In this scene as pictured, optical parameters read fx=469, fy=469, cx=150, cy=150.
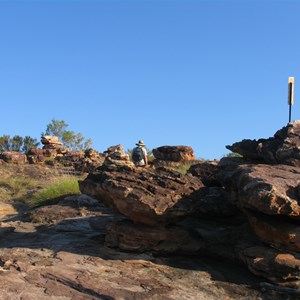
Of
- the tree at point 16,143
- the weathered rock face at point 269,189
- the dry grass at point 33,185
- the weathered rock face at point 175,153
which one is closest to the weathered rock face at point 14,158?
the dry grass at point 33,185

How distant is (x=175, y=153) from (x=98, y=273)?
597 inches

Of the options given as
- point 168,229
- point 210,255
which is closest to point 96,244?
point 168,229

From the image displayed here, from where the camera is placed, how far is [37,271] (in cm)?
627

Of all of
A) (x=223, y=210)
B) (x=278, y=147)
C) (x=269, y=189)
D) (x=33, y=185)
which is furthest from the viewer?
(x=33, y=185)

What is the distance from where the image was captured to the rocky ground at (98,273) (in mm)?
5742

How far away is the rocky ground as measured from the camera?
5742 mm

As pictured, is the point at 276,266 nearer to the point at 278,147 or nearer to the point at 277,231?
the point at 277,231

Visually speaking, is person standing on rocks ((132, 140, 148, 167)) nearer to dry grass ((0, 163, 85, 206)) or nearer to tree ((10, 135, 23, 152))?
dry grass ((0, 163, 85, 206))

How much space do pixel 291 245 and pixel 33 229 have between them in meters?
4.99

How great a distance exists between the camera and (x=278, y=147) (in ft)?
27.0

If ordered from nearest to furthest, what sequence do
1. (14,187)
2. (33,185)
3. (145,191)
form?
(145,191) → (14,187) → (33,185)

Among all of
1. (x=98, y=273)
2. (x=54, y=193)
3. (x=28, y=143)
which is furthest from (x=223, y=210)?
(x=28, y=143)

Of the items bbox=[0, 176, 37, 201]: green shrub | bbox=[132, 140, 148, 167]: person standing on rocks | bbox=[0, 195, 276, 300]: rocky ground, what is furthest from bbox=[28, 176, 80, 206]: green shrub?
bbox=[132, 140, 148, 167]: person standing on rocks

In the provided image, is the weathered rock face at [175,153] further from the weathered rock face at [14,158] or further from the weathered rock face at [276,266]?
the weathered rock face at [276,266]
